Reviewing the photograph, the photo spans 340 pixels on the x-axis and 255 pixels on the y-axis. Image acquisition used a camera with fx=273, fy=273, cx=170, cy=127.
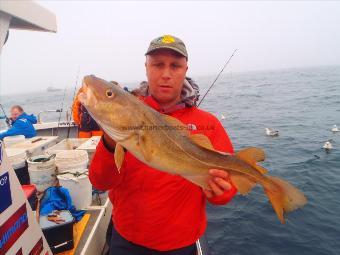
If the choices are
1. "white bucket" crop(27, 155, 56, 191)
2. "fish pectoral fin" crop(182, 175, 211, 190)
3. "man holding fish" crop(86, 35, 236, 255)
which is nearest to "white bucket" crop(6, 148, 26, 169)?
"white bucket" crop(27, 155, 56, 191)

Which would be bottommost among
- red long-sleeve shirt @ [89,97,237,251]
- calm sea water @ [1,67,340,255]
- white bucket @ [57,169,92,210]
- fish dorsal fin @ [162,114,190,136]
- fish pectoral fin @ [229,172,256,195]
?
calm sea water @ [1,67,340,255]

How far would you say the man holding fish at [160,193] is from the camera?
2.99 meters

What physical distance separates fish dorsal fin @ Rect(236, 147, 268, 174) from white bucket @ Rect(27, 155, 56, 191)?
459cm

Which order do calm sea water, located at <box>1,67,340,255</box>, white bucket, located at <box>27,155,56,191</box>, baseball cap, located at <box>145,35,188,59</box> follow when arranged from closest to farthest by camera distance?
baseball cap, located at <box>145,35,188,59</box> → white bucket, located at <box>27,155,56,191</box> → calm sea water, located at <box>1,67,340,255</box>

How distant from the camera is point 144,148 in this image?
252 cm

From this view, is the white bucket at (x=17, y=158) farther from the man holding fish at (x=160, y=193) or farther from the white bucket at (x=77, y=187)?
the man holding fish at (x=160, y=193)

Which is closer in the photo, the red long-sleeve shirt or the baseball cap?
the red long-sleeve shirt

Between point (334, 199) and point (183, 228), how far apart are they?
28.0ft

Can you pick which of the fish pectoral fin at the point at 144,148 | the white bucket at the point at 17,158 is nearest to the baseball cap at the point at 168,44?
the fish pectoral fin at the point at 144,148

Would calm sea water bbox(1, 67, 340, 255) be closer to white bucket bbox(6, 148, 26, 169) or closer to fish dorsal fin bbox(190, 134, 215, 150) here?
white bucket bbox(6, 148, 26, 169)

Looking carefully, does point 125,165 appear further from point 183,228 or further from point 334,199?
point 334,199

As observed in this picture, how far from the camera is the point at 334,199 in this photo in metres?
9.45

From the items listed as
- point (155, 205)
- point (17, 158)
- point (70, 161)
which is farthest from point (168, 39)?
point (17, 158)

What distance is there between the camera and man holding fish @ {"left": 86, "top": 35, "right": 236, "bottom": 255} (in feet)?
9.81
